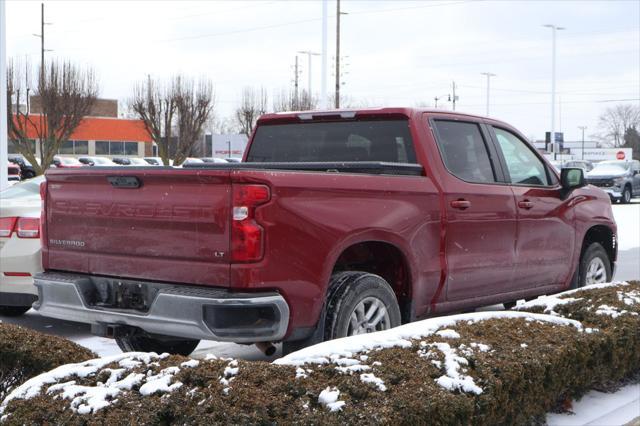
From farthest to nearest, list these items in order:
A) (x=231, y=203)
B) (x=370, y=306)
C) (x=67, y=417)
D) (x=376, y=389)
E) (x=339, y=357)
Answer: (x=370, y=306), (x=231, y=203), (x=339, y=357), (x=376, y=389), (x=67, y=417)

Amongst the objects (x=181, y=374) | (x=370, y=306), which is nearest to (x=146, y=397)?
(x=181, y=374)

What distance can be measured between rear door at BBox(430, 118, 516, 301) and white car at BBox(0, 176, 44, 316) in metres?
3.75

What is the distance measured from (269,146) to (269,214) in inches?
92.6

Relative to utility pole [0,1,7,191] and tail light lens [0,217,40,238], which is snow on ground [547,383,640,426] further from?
utility pole [0,1,7,191]

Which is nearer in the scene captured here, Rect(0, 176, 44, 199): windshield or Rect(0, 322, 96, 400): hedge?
Rect(0, 322, 96, 400): hedge

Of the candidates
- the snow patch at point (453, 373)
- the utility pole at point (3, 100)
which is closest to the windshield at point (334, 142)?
the snow patch at point (453, 373)

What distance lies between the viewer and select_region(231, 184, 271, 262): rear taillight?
4758 millimetres

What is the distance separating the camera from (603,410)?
205 inches

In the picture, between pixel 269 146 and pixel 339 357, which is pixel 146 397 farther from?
pixel 269 146

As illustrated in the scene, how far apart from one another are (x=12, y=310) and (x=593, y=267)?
18.3 feet

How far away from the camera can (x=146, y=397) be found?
12.0ft

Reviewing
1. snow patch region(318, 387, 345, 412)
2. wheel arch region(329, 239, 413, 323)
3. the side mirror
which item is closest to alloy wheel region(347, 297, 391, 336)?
wheel arch region(329, 239, 413, 323)

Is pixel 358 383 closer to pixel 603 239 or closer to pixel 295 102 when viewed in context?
pixel 603 239

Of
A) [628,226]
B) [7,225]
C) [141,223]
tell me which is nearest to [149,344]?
[141,223]
